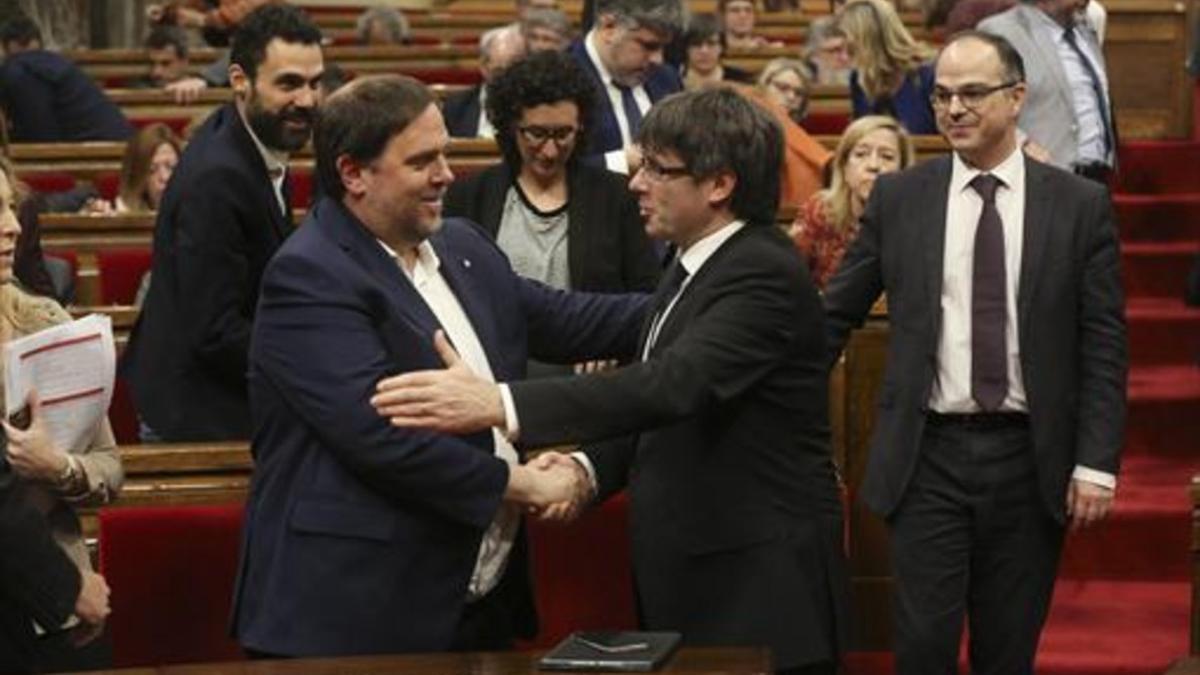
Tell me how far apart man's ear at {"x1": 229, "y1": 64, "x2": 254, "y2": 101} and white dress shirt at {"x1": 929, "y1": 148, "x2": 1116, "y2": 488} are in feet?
4.15

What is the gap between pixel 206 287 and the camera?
176 inches

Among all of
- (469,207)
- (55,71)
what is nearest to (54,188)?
(55,71)

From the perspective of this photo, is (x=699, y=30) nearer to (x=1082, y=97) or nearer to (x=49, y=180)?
(x=49, y=180)

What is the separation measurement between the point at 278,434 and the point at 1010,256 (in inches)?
60.9

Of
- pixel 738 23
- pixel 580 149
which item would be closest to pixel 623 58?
pixel 580 149

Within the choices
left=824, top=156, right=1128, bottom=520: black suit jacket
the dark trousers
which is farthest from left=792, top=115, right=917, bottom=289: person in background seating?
the dark trousers

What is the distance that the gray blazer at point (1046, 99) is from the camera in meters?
6.78

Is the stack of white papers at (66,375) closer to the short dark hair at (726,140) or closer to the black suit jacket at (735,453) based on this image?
the black suit jacket at (735,453)

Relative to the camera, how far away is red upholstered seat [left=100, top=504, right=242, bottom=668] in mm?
4414

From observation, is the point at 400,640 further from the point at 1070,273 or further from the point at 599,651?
the point at 1070,273

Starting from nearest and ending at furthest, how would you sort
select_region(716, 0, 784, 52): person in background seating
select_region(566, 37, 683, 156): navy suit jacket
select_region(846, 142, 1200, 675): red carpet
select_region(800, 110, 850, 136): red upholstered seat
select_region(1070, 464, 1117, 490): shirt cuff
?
select_region(1070, 464, 1117, 490): shirt cuff → select_region(846, 142, 1200, 675): red carpet → select_region(566, 37, 683, 156): navy suit jacket → select_region(800, 110, 850, 136): red upholstered seat → select_region(716, 0, 784, 52): person in background seating

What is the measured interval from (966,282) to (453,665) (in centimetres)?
160

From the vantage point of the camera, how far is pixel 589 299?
3.96 meters

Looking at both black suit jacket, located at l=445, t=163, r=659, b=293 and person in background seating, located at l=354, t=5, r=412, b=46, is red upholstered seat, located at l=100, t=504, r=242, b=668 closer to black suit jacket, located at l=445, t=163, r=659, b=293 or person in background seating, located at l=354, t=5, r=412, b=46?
black suit jacket, located at l=445, t=163, r=659, b=293
